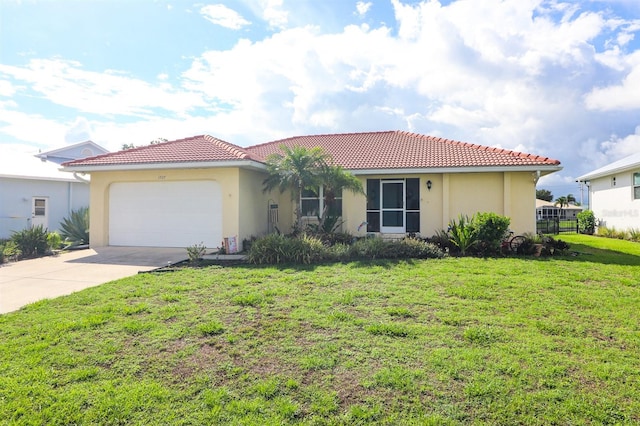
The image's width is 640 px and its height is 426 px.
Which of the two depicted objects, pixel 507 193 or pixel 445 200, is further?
pixel 445 200

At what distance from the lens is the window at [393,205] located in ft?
47.3

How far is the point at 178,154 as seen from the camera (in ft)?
42.6

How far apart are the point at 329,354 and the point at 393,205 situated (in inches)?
434

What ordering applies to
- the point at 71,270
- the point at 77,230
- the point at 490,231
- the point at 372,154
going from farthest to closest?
1. the point at 372,154
2. the point at 77,230
3. the point at 490,231
4. the point at 71,270

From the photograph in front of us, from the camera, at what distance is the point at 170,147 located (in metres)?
14.2

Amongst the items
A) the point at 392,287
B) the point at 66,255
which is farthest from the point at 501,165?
the point at 66,255

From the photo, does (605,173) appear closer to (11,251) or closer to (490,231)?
(490,231)

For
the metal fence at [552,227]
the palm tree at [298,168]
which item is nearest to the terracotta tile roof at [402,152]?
the palm tree at [298,168]

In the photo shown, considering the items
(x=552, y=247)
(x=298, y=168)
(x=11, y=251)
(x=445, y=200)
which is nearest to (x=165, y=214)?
(x=11, y=251)

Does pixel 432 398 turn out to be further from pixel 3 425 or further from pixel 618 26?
pixel 618 26

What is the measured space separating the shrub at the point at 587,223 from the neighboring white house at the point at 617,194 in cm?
31

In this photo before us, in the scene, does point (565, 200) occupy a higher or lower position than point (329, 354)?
higher

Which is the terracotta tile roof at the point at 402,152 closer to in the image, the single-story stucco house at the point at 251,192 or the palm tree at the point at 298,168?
the single-story stucco house at the point at 251,192

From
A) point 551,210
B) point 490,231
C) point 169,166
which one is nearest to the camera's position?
point 490,231
